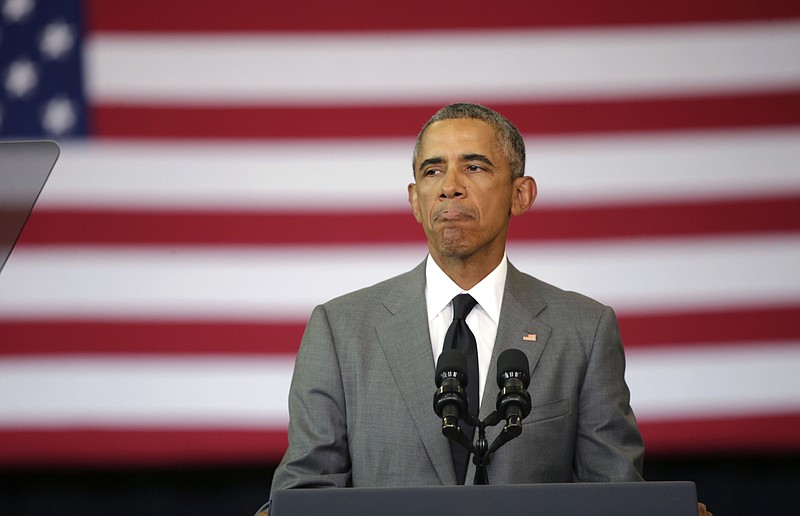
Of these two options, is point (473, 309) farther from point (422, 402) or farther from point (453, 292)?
point (422, 402)

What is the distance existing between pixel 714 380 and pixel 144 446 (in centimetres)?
190

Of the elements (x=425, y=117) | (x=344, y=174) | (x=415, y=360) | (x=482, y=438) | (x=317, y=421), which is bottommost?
(x=482, y=438)

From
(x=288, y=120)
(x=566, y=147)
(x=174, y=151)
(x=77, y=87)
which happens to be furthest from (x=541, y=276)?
(x=77, y=87)

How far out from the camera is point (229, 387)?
337 centimetres

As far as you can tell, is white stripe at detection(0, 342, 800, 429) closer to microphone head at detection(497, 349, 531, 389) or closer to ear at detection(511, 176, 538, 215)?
ear at detection(511, 176, 538, 215)

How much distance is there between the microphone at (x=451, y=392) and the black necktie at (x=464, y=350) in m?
0.54

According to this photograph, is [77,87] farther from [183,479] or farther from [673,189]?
[673,189]

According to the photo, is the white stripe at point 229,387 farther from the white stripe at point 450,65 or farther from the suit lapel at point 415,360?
the suit lapel at point 415,360

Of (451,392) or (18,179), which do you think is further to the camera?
(451,392)

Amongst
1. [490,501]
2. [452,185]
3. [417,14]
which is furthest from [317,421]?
[417,14]

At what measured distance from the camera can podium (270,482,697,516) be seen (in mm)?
1303

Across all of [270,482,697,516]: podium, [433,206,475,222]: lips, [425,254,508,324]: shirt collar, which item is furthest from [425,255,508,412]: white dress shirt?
[270,482,697,516]: podium

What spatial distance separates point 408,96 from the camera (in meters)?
3.54

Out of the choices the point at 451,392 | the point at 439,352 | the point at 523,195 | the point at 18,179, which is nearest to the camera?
the point at 18,179
